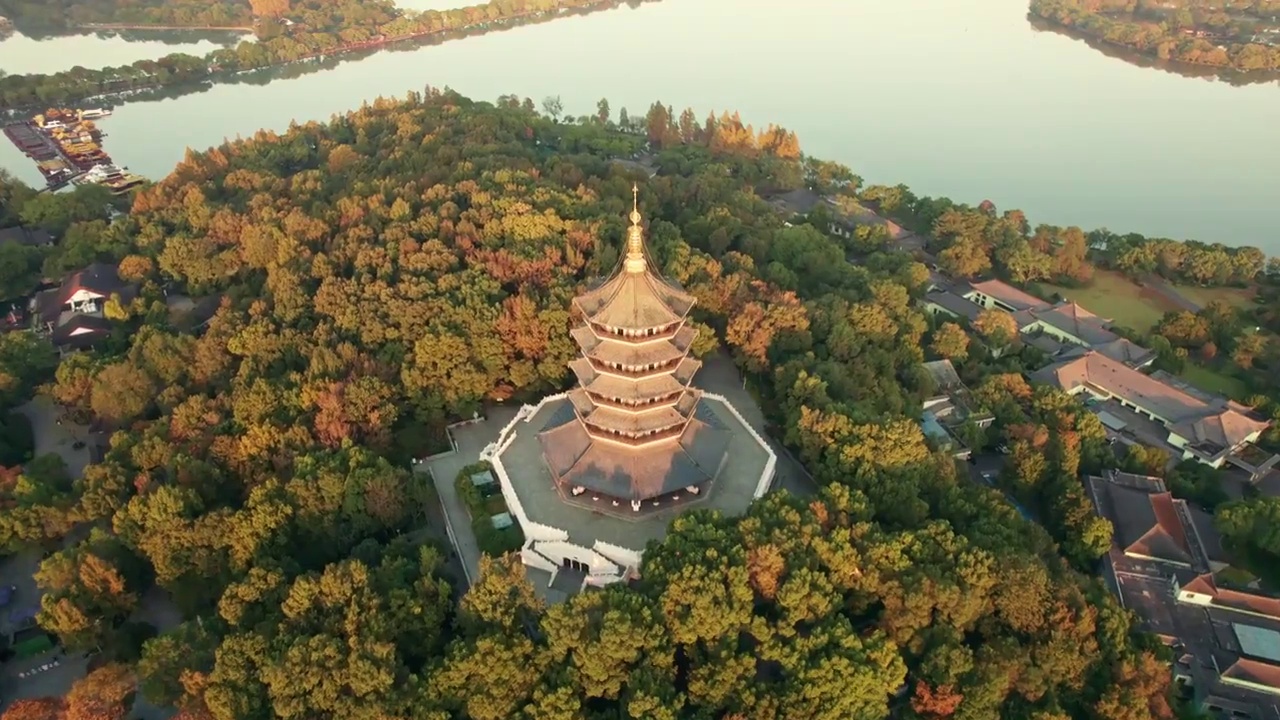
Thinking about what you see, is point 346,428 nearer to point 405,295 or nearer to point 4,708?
point 405,295

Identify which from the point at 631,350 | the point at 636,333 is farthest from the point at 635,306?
the point at 631,350

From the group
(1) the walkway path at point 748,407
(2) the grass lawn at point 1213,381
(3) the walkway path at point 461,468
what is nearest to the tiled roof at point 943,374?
(1) the walkway path at point 748,407

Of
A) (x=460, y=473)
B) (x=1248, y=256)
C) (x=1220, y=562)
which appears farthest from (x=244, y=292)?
(x=1248, y=256)

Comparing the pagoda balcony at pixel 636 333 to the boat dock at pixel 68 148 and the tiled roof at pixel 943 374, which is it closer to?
the tiled roof at pixel 943 374

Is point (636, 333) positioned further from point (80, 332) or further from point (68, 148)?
point (68, 148)

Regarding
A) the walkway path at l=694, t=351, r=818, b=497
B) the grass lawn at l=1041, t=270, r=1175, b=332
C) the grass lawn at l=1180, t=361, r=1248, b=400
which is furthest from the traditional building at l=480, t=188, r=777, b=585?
the grass lawn at l=1041, t=270, r=1175, b=332
